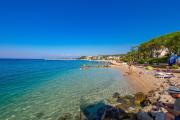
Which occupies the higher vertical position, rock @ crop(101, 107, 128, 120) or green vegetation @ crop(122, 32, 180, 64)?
green vegetation @ crop(122, 32, 180, 64)

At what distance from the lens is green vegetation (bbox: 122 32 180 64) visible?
2231 inches

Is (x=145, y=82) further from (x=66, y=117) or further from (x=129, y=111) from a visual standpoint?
(x=66, y=117)

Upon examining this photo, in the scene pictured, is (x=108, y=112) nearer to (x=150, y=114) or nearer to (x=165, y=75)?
(x=150, y=114)

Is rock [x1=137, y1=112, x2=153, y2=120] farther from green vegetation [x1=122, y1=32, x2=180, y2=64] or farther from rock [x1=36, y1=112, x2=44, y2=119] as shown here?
green vegetation [x1=122, y1=32, x2=180, y2=64]

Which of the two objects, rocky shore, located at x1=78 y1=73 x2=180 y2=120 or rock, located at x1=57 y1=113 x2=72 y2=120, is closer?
rocky shore, located at x1=78 y1=73 x2=180 y2=120

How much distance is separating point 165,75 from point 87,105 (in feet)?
75.2

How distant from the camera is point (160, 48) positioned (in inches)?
2758

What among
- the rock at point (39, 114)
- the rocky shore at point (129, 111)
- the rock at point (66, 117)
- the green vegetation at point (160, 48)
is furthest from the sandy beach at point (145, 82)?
the green vegetation at point (160, 48)

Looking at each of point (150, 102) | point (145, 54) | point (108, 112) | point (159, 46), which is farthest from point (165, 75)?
point (145, 54)

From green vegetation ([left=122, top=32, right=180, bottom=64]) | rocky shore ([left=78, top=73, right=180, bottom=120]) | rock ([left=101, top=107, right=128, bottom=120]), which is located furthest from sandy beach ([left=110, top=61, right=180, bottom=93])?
green vegetation ([left=122, top=32, right=180, bottom=64])

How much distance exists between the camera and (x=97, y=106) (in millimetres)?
15531

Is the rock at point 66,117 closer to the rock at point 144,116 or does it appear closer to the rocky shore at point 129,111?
the rocky shore at point 129,111

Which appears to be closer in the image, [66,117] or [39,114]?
[66,117]

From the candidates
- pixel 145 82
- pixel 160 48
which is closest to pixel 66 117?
pixel 145 82
